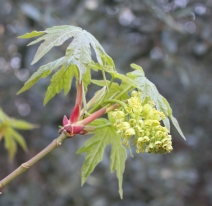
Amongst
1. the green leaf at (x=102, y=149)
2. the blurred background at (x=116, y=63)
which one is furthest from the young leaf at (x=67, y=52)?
the blurred background at (x=116, y=63)

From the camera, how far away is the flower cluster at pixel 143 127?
63 centimetres

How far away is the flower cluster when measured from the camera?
0.63 metres

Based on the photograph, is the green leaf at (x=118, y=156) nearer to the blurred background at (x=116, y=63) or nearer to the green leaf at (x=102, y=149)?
the green leaf at (x=102, y=149)

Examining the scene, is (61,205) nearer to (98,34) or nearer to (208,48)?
(98,34)

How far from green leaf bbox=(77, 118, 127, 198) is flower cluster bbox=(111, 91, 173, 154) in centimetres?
8

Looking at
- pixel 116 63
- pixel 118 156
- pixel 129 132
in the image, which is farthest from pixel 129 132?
pixel 116 63

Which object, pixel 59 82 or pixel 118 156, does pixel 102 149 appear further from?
pixel 59 82

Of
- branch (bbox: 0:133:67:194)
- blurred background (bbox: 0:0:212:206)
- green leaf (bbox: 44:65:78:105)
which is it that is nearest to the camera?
branch (bbox: 0:133:67:194)

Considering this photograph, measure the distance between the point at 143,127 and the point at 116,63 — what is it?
4.80ft

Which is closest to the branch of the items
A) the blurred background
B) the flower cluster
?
the flower cluster

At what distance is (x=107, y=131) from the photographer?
76 centimetres

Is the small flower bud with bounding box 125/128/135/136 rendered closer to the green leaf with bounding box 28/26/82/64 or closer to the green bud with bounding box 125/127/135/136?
the green bud with bounding box 125/127/135/136

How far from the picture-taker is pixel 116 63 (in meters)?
2.09

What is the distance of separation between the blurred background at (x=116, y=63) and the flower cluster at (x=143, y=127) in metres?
1.24
